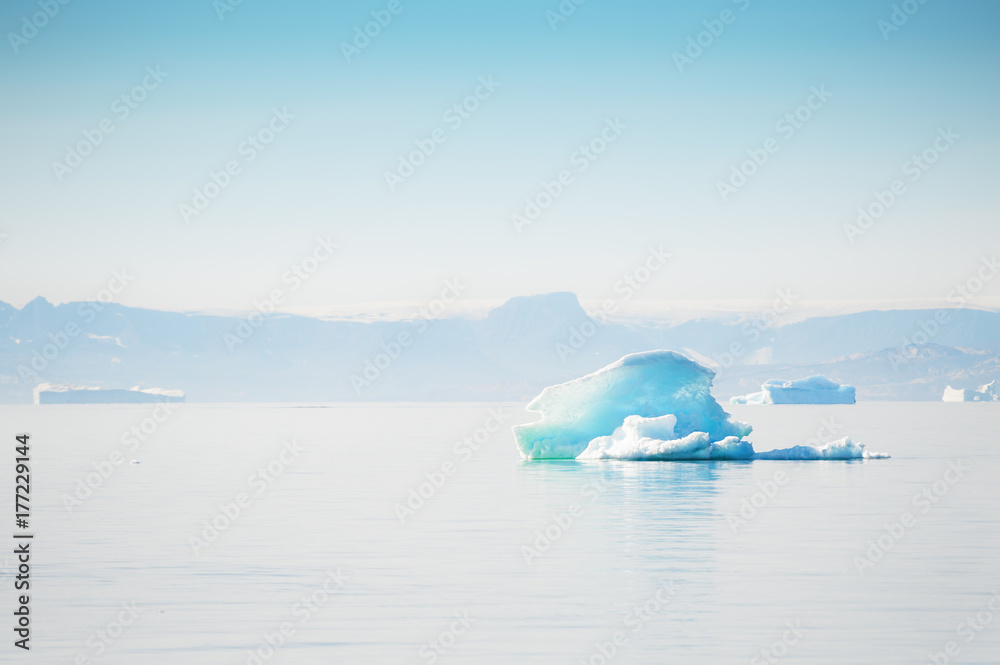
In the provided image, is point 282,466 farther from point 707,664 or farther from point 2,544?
point 707,664

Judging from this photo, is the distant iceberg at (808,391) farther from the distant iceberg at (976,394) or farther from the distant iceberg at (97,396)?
the distant iceberg at (97,396)

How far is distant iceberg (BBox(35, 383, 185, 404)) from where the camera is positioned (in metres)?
157

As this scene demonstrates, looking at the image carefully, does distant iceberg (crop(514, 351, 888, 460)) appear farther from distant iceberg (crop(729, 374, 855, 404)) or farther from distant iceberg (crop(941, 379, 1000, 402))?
distant iceberg (crop(941, 379, 1000, 402))

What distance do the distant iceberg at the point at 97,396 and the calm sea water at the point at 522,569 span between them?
136 m

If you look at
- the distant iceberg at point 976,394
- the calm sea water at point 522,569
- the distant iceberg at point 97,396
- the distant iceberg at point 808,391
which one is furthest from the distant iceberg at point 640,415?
the distant iceberg at point 97,396

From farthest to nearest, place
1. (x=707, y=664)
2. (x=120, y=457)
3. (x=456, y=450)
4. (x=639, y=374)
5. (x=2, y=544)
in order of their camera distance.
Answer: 1. (x=456, y=450)
2. (x=120, y=457)
3. (x=639, y=374)
4. (x=2, y=544)
5. (x=707, y=664)

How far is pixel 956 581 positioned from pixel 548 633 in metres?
5.67

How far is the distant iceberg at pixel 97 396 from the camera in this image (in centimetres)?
15675

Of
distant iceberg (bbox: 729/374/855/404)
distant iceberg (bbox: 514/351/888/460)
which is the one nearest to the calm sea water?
distant iceberg (bbox: 514/351/888/460)

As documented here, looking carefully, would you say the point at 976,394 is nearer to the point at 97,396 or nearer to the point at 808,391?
the point at 808,391

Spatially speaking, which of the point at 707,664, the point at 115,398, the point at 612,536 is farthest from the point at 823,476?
the point at 115,398

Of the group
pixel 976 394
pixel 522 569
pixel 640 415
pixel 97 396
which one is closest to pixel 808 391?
pixel 976 394

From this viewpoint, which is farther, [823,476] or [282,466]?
[282,466]

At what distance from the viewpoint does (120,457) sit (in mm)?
39719
